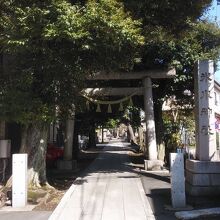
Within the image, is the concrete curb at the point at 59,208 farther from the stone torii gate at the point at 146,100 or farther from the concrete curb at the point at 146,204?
the stone torii gate at the point at 146,100

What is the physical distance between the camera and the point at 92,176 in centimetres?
1767

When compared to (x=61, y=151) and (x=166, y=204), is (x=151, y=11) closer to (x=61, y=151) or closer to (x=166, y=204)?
(x=166, y=204)

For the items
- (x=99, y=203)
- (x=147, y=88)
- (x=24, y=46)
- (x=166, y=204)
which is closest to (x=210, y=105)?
(x=166, y=204)

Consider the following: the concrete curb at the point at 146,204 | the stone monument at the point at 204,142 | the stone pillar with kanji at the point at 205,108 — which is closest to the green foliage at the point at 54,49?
the stone pillar with kanji at the point at 205,108

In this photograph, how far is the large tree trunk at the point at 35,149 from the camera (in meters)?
14.2

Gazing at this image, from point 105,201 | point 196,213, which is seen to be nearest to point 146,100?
point 105,201

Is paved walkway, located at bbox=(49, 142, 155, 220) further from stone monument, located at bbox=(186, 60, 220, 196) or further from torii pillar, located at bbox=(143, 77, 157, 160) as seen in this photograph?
torii pillar, located at bbox=(143, 77, 157, 160)

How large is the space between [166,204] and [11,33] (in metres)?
6.08

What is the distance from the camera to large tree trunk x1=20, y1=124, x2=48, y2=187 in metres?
14.2

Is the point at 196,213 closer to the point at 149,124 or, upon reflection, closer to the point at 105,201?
the point at 105,201

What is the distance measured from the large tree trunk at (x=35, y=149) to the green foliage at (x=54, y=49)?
41.2 inches

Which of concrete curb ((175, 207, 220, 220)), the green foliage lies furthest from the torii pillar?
concrete curb ((175, 207, 220, 220))

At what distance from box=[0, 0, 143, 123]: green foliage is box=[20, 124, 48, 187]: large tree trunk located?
41.2 inches

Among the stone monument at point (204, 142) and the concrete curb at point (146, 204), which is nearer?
the concrete curb at point (146, 204)
